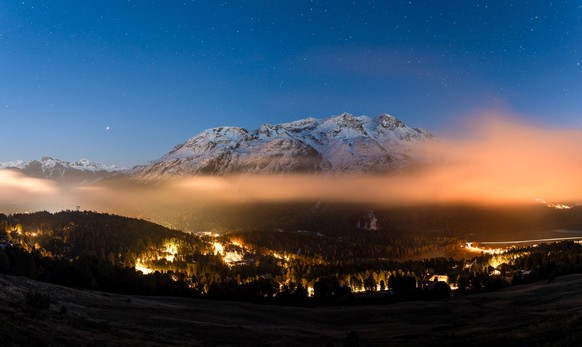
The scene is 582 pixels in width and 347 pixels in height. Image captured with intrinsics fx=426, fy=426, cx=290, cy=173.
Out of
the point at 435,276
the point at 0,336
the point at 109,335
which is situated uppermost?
the point at 0,336

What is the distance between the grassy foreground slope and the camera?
36500mm

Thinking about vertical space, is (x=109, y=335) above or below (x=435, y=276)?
above

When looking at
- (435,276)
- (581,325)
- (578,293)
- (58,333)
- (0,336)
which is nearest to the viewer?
(0,336)

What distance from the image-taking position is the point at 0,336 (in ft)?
96.2

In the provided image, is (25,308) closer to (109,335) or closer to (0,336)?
(109,335)

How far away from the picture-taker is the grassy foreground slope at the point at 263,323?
36.5 m

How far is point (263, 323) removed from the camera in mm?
74000

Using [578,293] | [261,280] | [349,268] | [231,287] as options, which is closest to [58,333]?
[578,293]

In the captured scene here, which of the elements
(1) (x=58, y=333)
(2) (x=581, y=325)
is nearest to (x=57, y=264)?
(1) (x=58, y=333)

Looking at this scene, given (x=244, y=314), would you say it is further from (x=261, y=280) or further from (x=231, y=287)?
(x=261, y=280)

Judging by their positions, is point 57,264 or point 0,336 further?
point 57,264

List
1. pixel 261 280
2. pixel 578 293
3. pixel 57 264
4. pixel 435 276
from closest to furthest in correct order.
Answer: pixel 578 293 < pixel 57 264 < pixel 261 280 < pixel 435 276

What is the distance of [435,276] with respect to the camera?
186125 mm

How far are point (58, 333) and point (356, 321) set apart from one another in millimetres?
60146
